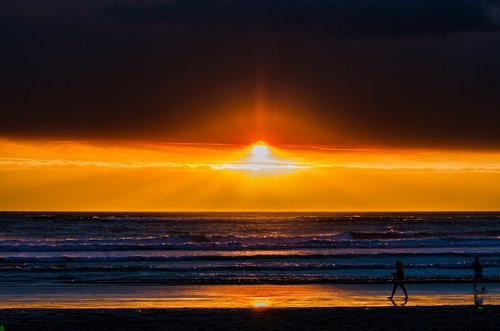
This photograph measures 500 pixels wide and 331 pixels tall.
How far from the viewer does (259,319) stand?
2203cm

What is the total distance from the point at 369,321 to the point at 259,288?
10.8 m

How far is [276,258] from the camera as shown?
46.6 metres

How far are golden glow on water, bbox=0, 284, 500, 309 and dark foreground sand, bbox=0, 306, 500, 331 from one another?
2562 mm

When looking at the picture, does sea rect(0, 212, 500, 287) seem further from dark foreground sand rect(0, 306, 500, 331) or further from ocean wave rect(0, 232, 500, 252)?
dark foreground sand rect(0, 306, 500, 331)

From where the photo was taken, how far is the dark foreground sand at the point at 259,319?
68.2 ft

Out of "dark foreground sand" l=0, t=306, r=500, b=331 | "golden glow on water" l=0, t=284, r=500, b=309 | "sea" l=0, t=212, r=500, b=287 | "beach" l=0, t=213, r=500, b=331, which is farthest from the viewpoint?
"sea" l=0, t=212, r=500, b=287

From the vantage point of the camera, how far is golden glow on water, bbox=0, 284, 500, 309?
86.9ft

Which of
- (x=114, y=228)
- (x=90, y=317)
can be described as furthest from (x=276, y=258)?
(x=114, y=228)

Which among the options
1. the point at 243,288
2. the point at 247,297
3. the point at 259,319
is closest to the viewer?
the point at 259,319

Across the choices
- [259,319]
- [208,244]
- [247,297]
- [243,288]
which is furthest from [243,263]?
[259,319]

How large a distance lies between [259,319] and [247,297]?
22.8 feet

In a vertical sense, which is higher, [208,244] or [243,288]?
[208,244]

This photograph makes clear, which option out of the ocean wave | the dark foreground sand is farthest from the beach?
the ocean wave

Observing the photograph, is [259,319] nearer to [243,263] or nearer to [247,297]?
[247,297]
